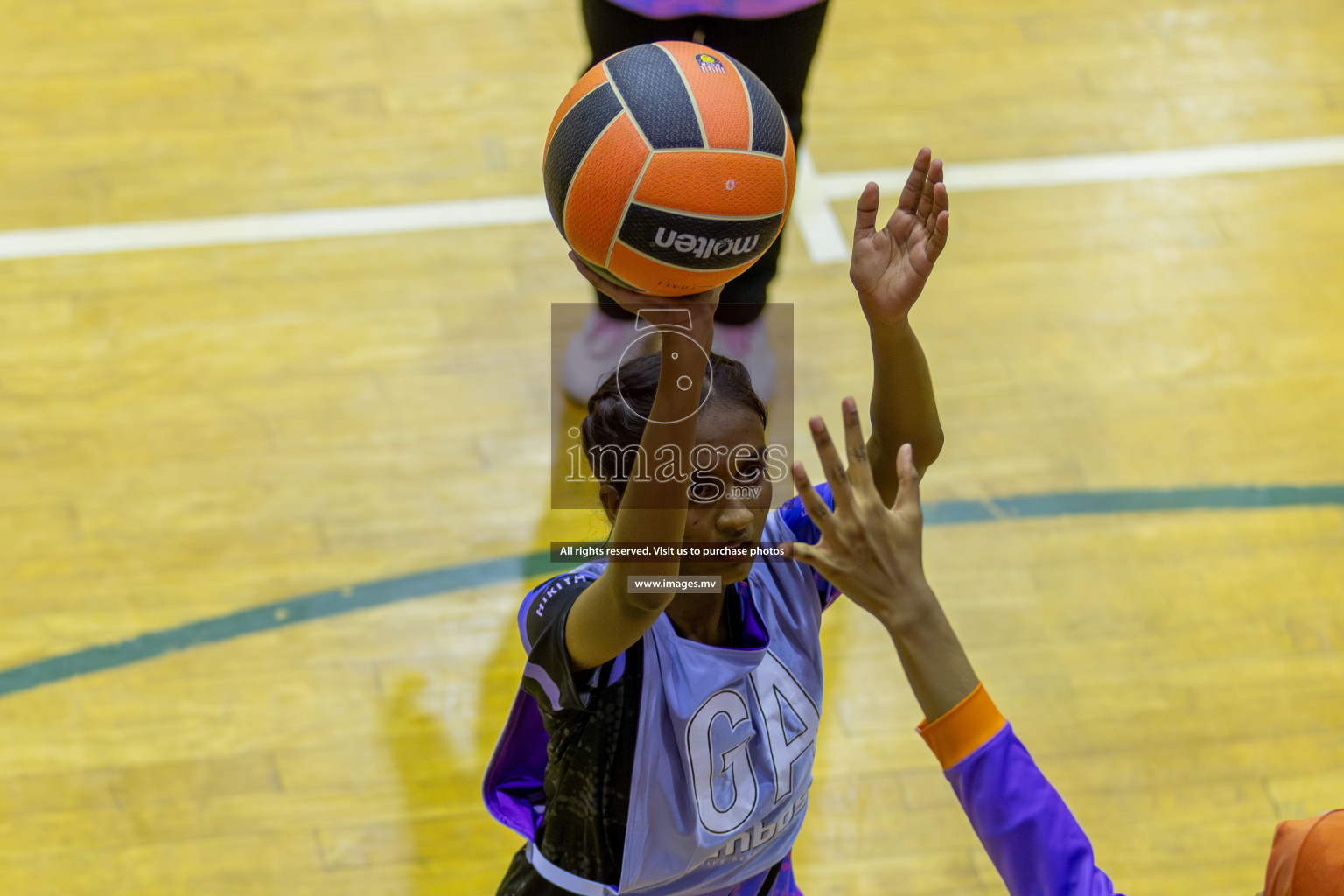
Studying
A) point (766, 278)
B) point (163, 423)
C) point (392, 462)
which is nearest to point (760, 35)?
point (766, 278)

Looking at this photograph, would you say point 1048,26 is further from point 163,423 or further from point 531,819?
point 531,819

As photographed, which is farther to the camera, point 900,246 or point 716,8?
point 716,8

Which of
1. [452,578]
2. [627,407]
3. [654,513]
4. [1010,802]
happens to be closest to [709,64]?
[627,407]

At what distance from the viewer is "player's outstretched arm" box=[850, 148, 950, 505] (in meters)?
1.83

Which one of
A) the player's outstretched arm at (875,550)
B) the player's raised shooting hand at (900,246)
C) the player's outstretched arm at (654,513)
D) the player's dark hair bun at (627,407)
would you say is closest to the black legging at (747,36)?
the player's raised shooting hand at (900,246)

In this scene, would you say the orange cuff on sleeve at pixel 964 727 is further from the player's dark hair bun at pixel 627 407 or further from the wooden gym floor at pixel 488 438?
the wooden gym floor at pixel 488 438

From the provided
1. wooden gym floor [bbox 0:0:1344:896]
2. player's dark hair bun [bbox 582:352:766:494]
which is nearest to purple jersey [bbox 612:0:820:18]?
wooden gym floor [bbox 0:0:1344:896]

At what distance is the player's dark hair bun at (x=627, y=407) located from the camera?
1795 mm

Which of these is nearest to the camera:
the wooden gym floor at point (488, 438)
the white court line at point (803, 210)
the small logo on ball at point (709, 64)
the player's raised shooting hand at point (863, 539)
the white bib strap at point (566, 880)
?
the player's raised shooting hand at point (863, 539)

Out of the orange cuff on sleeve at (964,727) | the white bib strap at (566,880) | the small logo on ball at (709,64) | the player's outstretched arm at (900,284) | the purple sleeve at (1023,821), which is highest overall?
the small logo on ball at (709,64)

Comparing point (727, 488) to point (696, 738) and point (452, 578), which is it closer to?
point (696, 738)

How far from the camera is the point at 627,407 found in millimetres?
1810

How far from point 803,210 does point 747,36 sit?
1.32 m

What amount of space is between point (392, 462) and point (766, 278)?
1.20 metres
